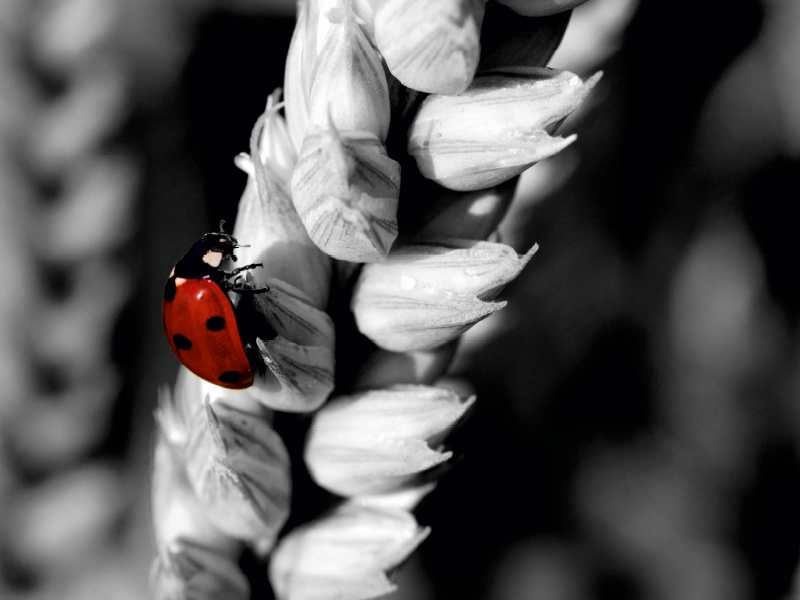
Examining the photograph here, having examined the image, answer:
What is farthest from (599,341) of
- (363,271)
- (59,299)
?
(59,299)

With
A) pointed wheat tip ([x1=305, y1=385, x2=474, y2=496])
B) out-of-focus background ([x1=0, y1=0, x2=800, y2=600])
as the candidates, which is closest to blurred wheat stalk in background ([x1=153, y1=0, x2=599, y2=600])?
pointed wheat tip ([x1=305, y1=385, x2=474, y2=496])

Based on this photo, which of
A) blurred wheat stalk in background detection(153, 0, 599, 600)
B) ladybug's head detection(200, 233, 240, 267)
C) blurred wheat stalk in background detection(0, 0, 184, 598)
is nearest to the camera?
blurred wheat stalk in background detection(153, 0, 599, 600)

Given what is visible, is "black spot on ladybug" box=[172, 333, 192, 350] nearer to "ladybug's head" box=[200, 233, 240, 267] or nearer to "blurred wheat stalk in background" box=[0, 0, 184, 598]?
"ladybug's head" box=[200, 233, 240, 267]

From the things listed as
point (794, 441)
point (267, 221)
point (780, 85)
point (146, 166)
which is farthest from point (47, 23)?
point (794, 441)

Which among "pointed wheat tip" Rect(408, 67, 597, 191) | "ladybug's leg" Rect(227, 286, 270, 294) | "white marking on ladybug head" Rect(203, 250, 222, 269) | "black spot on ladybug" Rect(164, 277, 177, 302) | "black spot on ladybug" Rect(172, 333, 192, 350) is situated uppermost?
"pointed wheat tip" Rect(408, 67, 597, 191)

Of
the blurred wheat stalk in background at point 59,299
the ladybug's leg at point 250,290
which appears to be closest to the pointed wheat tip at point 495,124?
the ladybug's leg at point 250,290

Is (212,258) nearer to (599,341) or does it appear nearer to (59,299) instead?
(59,299)

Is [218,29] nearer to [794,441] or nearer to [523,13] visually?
[523,13]

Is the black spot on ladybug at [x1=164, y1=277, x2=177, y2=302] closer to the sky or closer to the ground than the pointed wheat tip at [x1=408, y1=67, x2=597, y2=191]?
closer to the ground
